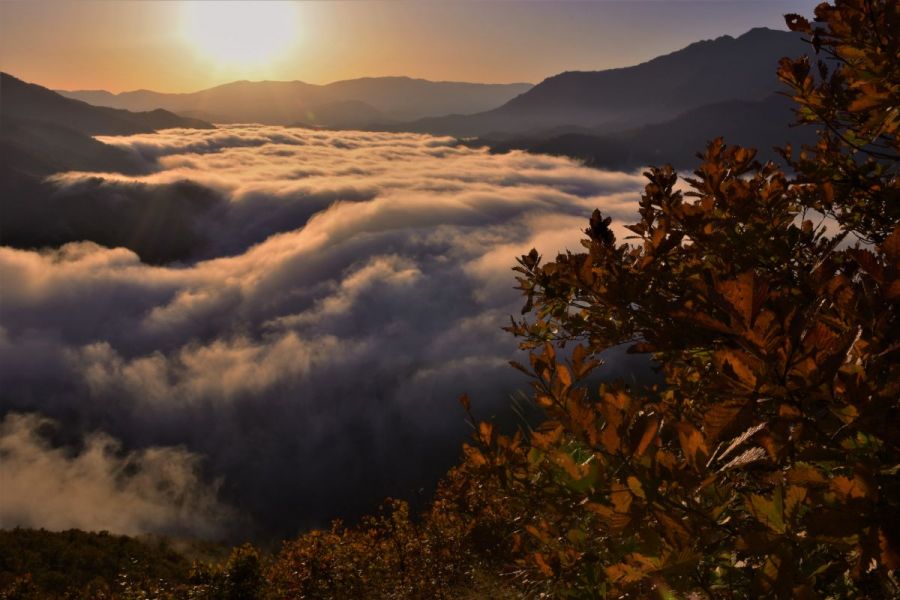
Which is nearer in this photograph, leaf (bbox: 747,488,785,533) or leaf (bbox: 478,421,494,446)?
leaf (bbox: 747,488,785,533)

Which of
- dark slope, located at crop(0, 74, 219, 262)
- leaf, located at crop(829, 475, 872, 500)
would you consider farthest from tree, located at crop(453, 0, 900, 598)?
dark slope, located at crop(0, 74, 219, 262)

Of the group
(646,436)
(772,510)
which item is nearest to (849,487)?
(772,510)

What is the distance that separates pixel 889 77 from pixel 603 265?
147 centimetres

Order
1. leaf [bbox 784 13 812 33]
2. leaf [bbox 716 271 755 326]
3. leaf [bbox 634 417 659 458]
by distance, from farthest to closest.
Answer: leaf [bbox 784 13 812 33], leaf [bbox 634 417 659 458], leaf [bbox 716 271 755 326]

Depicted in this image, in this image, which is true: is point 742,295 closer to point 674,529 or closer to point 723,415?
point 723,415

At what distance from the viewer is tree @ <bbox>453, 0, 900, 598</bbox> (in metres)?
0.93

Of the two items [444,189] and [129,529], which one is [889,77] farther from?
[444,189]

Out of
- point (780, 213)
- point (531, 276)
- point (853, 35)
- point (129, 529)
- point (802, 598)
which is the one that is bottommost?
point (129, 529)

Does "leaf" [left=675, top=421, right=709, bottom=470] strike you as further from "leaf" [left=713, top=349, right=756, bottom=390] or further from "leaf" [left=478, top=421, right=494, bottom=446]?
"leaf" [left=478, top=421, right=494, bottom=446]

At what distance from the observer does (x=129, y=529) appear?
99188 millimetres

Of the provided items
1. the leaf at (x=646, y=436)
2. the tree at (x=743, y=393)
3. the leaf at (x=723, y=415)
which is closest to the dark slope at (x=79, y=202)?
the tree at (x=743, y=393)

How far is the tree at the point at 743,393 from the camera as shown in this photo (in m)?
0.93

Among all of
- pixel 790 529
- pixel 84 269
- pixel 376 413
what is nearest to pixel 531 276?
pixel 790 529

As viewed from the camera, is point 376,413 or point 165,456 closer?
point 165,456
